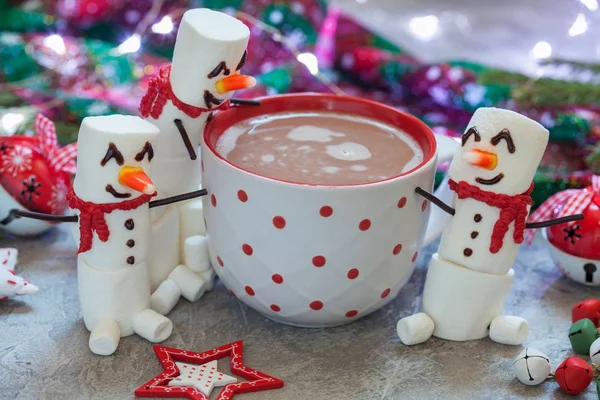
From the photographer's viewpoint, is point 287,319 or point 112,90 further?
point 112,90

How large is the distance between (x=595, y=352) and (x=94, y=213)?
21.8 inches

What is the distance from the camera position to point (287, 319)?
2.81ft

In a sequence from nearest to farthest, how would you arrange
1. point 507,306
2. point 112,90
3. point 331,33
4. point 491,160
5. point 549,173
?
point 491,160, point 507,306, point 549,173, point 112,90, point 331,33

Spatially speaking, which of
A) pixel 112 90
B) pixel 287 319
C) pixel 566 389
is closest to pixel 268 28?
pixel 112 90

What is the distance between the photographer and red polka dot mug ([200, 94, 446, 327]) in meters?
0.76

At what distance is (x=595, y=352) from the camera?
812 mm

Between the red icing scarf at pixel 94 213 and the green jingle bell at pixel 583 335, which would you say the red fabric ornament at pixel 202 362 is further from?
the green jingle bell at pixel 583 335

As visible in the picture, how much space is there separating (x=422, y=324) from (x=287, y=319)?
15cm

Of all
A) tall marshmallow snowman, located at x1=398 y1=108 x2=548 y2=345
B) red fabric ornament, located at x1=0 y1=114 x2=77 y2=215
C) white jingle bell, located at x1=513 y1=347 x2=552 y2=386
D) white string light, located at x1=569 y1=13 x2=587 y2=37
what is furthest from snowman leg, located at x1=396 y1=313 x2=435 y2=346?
white string light, located at x1=569 y1=13 x2=587 y2=37

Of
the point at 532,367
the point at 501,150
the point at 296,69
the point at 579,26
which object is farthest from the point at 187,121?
the point at 579,26

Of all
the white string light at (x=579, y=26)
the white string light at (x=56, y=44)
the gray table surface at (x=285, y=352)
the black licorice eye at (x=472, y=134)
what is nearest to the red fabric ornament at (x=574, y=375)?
the gray table surface at (x=285, y=352)

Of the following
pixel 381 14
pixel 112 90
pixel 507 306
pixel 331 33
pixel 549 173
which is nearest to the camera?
pixel 507 306

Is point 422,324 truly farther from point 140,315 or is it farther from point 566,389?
point 140,315

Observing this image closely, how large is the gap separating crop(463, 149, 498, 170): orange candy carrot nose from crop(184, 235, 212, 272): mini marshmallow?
33 centimetres
